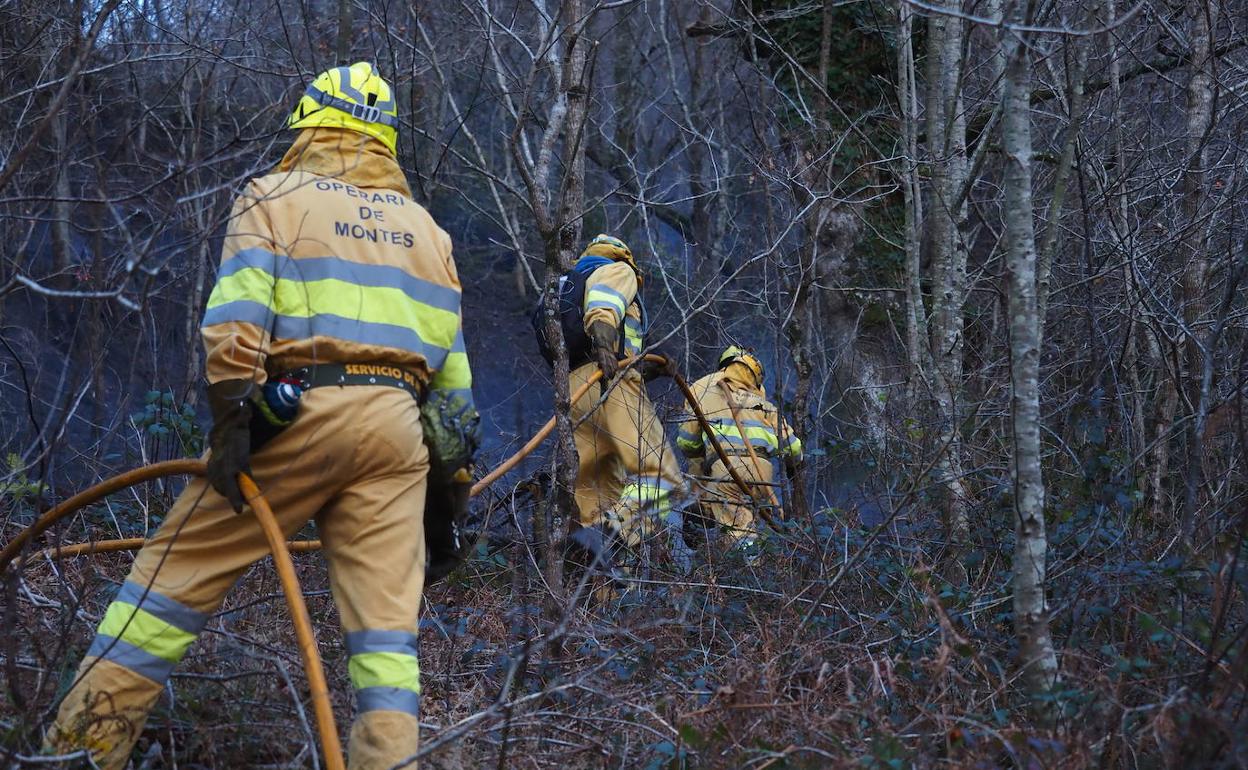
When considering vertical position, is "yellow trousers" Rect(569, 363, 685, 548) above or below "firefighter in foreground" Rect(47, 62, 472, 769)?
below

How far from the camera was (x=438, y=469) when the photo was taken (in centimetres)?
371

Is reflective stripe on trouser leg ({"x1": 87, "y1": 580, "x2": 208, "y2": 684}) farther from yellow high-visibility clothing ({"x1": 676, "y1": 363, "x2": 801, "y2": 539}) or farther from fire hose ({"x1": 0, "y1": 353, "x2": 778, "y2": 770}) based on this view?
yellow high-visibility clothing ({"x1": 676, "y1": 363, "x2": 801, "y2": 539})

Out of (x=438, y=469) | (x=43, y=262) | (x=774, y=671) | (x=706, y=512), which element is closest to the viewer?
(x=438, y=469)

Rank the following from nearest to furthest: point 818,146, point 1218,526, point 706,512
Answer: point 1218,526, point 706,512, point 818,146

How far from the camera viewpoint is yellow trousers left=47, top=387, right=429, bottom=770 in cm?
313

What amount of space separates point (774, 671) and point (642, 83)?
45.0ft

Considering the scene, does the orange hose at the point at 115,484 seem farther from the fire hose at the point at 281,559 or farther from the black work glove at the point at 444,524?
the black work glove at the point at 444,524

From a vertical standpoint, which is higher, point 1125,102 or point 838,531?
point 1125,102

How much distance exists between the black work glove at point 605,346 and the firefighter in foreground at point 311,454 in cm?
270

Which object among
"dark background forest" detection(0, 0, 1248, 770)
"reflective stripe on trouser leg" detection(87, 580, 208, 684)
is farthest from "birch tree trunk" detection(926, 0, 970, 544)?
"reflective stripe on trouser leg" detection(87, 580, 208, 684)

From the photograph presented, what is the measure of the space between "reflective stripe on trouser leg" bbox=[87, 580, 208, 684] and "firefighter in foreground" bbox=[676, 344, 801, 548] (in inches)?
160

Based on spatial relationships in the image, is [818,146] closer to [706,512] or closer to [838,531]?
[706,512]

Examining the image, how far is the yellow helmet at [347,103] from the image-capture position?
370 centimetres

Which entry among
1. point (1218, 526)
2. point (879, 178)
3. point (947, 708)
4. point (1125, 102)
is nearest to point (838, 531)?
point (1218, 526)
